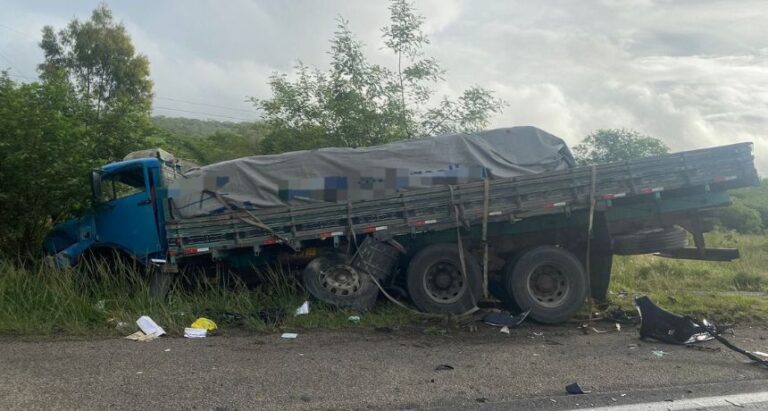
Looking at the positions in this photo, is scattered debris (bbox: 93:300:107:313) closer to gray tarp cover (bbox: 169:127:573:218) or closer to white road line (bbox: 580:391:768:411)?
gray tarp cover (bbox: 169:127:573:218)

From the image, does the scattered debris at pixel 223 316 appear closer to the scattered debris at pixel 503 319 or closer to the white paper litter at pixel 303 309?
the white paper litter at pixel 303 309

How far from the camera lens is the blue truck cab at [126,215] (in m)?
8.27

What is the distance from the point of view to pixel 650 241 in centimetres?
788

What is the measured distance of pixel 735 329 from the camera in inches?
288

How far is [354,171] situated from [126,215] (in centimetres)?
329

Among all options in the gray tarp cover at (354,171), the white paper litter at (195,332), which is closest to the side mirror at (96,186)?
the gray tarp cover at (354,171)

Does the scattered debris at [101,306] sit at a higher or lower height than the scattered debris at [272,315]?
higher

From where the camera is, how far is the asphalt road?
4.50 metres

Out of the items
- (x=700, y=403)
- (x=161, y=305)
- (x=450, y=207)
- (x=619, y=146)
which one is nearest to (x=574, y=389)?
(x=700, y=403)

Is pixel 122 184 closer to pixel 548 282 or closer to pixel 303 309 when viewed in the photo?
pixel 303 309

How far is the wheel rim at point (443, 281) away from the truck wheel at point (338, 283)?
0.72 meters

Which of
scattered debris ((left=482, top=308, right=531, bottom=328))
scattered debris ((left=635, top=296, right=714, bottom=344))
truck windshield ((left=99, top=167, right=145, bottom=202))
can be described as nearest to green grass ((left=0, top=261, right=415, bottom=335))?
scattered debris ((left=482, top=308, right=531, bottom=328))

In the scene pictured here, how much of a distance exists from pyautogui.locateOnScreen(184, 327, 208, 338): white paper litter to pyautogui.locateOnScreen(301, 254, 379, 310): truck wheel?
1572mm

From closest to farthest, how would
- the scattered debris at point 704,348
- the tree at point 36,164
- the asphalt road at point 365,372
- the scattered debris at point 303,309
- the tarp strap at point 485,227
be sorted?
1. the asphalt road at point 365,372
2. the scattered debris at point 704,348
3. the scattered debris at point 303,309
4. the tarp strap at point 485,227
5. the tree at point 36,164
